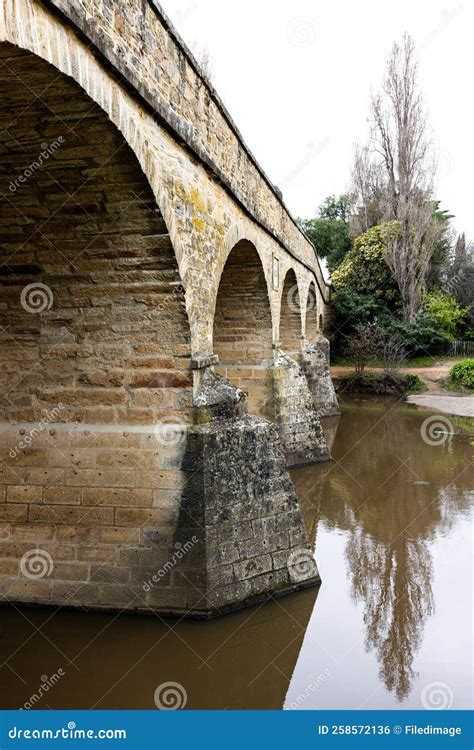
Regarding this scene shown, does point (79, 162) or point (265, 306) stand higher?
point (79, 162)

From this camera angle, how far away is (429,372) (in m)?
22.2

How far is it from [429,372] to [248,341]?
13807 millimetres

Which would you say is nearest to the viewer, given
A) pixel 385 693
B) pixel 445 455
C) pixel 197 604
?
pixel 385 693

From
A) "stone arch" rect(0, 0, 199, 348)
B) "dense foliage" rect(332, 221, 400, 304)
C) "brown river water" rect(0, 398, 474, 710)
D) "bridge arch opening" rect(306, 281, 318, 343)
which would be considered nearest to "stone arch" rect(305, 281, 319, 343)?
"bridge arch opening" rect(306, 281, 318, 343)

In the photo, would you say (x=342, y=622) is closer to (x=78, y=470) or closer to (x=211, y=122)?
(x=78, y=470)

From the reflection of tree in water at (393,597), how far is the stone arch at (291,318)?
8.03m

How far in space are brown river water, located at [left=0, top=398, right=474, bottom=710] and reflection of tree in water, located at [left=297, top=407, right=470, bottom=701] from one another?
0.8 inches

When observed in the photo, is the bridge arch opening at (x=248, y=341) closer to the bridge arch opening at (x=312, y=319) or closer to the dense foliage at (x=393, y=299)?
the bridge arch opening at (x=312, y=319)

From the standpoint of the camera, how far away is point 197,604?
5098mm

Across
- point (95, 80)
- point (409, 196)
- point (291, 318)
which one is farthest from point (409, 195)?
point (95, 80)

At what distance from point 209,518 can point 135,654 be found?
3.88 feet

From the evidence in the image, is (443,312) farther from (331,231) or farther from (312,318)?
(331,231)

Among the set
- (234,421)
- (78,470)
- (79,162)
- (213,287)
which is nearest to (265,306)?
(213,287)

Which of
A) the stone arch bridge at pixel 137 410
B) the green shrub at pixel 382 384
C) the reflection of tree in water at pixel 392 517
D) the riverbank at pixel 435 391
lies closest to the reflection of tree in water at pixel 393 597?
the reflection of tree in water at pixel 392 517
